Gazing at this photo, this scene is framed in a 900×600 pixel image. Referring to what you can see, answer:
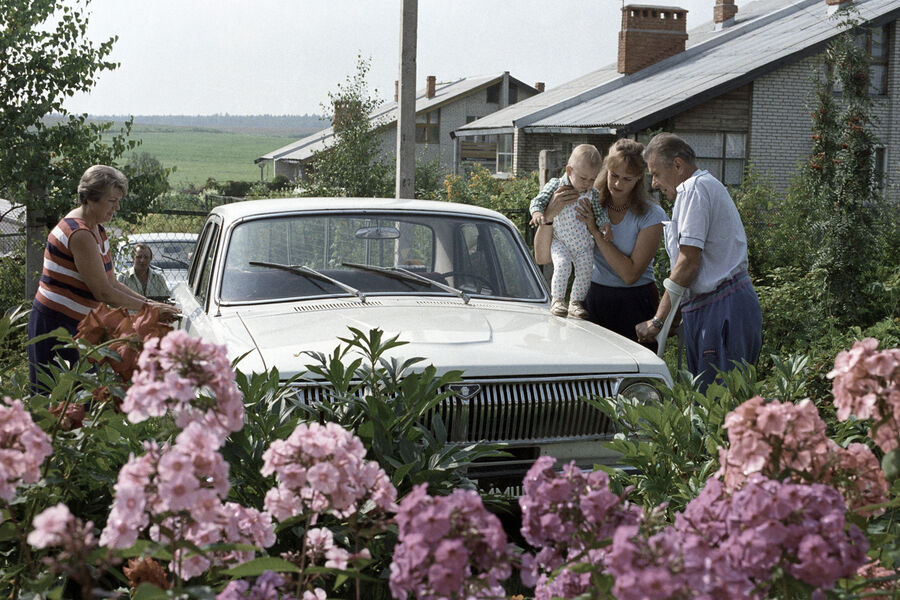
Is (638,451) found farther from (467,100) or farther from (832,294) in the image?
(467,100)

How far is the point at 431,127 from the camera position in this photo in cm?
6850

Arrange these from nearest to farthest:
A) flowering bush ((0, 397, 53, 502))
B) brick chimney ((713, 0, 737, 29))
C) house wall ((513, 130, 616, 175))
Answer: flowering bush ((0, 397, 53, 502))
house wall ((513, 130, 616, 175))
brick chimney ((713, 0, 737, 29))

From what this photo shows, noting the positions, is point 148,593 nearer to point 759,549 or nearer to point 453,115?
point 759,549

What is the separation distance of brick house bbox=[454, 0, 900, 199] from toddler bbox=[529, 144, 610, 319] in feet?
60.5

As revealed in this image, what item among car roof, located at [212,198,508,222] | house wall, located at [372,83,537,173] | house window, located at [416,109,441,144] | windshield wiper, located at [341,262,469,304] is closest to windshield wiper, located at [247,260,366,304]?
windshield wiper, located at [341,262,469,304]

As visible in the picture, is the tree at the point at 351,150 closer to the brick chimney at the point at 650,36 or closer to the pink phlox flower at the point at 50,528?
the brick chimney at the point at 650,36

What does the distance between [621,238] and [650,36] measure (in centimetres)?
3013

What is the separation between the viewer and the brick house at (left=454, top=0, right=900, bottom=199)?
25.7m


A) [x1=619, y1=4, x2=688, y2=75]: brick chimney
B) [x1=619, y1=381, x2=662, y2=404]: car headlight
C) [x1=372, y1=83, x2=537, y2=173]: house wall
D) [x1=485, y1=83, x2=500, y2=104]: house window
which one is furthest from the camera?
[x1=485, y1=83, x2=500, y2=104]: house window

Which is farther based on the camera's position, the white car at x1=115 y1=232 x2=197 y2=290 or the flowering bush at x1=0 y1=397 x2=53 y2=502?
the white car at x1=115 y1=232 x2=197 y2=290

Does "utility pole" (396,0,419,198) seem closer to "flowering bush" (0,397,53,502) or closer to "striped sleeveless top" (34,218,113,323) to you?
"striped sleeveless top" (34,218,113,323)

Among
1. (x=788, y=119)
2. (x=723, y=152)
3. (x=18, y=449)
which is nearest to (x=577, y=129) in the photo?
(x=723, y=152)

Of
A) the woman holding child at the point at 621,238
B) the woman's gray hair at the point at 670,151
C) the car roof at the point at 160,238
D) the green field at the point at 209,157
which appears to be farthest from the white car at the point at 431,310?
the green field at the point at 209,157

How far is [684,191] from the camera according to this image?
4.89 meters
